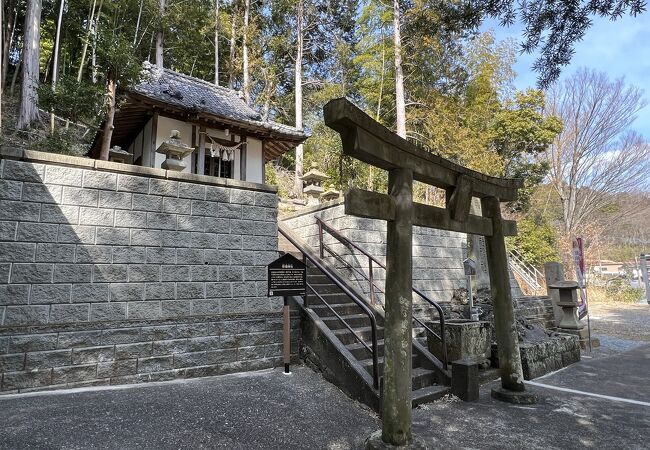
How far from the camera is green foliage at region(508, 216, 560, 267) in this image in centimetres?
1848

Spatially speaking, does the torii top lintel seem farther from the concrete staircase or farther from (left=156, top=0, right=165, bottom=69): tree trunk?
(left=156, top=0, right=165, bottom=69): tree trunk

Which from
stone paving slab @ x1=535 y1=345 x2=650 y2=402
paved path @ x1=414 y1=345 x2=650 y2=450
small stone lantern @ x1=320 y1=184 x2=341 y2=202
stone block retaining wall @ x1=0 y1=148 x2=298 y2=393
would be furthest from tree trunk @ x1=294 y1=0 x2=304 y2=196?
paved path @ x1=414 y1=345 x2=650 y2=450

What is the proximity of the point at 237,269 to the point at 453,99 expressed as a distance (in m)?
16.6

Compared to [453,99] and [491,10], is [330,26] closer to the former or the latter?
[453,99]

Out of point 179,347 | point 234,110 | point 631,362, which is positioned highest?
point 234,110

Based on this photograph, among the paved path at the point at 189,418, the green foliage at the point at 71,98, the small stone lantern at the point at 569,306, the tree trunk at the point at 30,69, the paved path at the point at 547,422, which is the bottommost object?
the paved path at the point at 547,422

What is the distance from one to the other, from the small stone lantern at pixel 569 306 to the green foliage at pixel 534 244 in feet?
29.9

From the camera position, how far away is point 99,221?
4.94 meters

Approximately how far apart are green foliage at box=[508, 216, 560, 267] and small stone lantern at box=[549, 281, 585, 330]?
911 cm

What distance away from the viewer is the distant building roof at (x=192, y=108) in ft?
32.5

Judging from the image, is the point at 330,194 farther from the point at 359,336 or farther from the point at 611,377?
the point at 611,377

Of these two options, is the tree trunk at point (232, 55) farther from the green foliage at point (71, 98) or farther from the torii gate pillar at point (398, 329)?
the torii gate pillar at point (398, 329)

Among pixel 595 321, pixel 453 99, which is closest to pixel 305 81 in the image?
pixel 453 99

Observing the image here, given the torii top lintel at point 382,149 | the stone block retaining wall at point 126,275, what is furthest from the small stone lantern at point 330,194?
the torii top lintel at point 382,149
